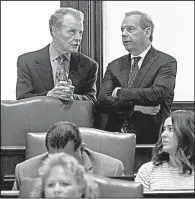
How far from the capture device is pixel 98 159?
1.76 m

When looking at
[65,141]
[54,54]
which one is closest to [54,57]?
[54,54]

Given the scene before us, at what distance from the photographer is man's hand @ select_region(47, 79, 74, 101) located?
204 cm

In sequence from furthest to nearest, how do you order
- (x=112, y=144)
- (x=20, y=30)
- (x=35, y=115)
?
1. (x=20, y=30)
2. (x=35, y=115)
3. (x=112, y=144)

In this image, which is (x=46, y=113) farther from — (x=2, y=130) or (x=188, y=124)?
(x=188, y=124)

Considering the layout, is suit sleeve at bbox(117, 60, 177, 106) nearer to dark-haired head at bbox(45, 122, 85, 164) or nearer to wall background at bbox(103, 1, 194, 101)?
dark-haired head at bbox(45, 122, 85, 164)

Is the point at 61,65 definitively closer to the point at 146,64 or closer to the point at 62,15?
the point at 62,15

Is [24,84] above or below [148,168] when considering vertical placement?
above

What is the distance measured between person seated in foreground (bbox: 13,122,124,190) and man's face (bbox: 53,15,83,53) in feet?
1.88

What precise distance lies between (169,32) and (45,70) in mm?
849

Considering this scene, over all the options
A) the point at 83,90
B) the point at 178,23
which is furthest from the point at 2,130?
the point at 178,23

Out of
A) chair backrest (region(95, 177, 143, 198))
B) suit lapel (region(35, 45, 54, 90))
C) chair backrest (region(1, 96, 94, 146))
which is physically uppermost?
suit lapel (region(35, 45, 54, 90))

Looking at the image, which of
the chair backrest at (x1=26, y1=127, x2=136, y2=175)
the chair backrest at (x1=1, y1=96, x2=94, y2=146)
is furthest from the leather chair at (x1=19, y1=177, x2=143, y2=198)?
the chair backrest at (x1=1, y1=96, x2=94, y2=146)

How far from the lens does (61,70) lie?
7.30 ft

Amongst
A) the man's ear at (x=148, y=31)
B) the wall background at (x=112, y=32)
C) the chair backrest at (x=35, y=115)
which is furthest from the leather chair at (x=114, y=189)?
the wall background at (x=112, y=32)
